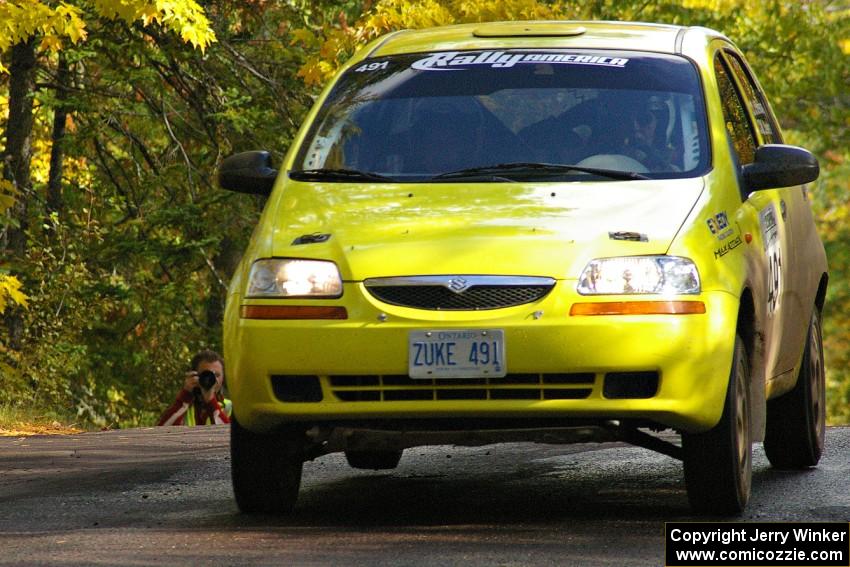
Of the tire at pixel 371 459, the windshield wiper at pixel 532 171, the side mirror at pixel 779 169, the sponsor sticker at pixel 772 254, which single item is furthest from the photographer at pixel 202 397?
the side mirror at pixel 779 169

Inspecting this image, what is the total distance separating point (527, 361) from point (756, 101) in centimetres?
315

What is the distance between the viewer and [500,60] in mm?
8109

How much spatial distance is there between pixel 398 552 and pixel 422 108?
2263mm

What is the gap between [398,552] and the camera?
6316 millimetres

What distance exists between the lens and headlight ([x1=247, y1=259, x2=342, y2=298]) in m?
6.82

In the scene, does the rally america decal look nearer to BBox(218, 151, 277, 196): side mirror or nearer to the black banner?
BBox(218, 151, 277, 196): side mirror

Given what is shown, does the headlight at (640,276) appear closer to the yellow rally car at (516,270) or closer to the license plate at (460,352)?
the yellow rally car at (516,270)

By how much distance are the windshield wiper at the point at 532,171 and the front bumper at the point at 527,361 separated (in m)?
0.75

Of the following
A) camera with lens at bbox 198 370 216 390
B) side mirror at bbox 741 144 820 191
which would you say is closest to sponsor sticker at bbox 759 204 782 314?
side mirror at bbox 741 144 820 191

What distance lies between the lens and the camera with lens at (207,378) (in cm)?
1306

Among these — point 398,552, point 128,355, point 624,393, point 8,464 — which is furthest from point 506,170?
point 128,355

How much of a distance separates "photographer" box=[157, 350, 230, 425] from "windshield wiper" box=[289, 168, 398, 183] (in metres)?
5.53

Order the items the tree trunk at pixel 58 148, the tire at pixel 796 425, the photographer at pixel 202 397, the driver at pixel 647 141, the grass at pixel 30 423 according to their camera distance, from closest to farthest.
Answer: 1. the driver at pixel 647 141
2. the tire at pixel 796 425
3. the photographer at pixel 202 397
4. the grass at pixel 30 423
5. the tree trunk at pixel 58 148

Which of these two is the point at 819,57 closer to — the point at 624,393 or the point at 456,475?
the point at 456,475
